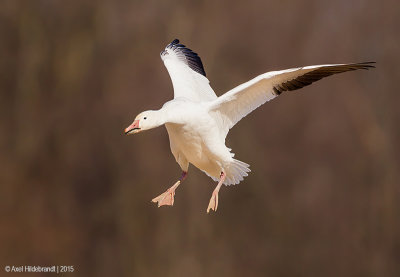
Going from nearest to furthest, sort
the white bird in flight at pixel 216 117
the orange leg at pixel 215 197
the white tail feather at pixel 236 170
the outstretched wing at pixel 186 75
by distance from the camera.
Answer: the white bird in flight at pixel 216 117 < the orange leg at pixel 215 197 < the white tail feather at pixel 236 170 < the outstretched wing at pixel 186 75

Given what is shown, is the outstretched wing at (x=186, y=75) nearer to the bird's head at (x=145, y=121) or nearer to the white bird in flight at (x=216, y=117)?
the white bird in flight at (x=216, y=117)

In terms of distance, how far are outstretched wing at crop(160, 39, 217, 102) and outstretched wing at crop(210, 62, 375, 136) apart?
1.66 feet

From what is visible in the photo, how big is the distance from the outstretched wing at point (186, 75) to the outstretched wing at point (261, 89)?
506 millimetres

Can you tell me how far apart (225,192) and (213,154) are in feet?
25.3

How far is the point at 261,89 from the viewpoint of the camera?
240 inches

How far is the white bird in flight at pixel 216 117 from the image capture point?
557 cm

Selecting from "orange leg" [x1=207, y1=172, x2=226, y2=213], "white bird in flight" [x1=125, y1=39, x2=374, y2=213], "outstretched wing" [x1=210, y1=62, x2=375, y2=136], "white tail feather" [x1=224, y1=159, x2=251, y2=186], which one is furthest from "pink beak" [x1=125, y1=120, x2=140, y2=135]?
"white tail feather" [x1=224, y1=159, x2=251, y2=186]

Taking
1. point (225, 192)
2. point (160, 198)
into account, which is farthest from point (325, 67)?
point (225, 192)

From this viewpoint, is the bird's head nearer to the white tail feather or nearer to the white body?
the white body

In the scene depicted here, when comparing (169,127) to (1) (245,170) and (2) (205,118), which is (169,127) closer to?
(2) (205,118)

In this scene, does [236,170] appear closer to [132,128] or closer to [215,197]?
[215,197]

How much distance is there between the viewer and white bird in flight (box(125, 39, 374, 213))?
557cm

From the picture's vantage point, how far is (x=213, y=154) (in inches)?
234

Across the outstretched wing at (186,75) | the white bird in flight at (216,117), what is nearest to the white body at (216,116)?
the white bird in flight at (216,117)
